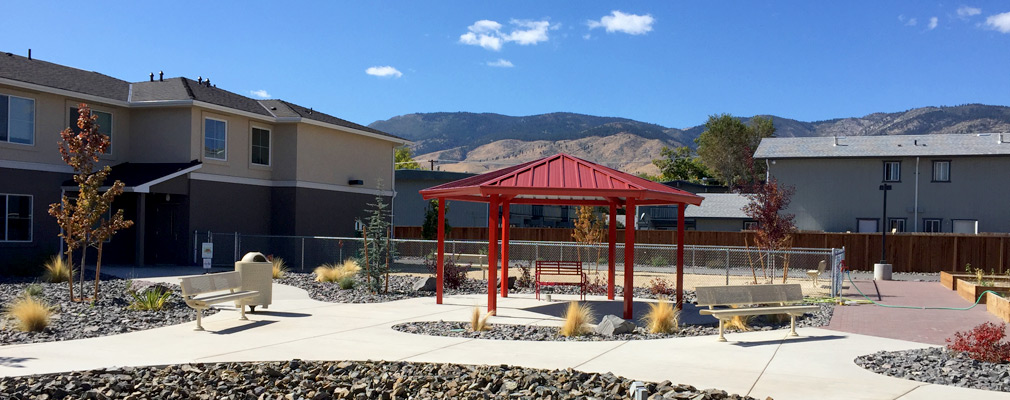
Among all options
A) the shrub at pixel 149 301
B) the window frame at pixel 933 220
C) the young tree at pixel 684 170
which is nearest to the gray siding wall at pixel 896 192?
the window frame at pixel 933 220

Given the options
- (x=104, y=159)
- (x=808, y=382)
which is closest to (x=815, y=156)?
(x=104, y=159)

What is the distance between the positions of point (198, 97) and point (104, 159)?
12.4ft

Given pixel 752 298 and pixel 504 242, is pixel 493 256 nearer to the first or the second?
pixel 504 242

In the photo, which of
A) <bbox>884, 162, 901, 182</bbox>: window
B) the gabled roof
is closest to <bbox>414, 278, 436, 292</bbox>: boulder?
the gabled roof

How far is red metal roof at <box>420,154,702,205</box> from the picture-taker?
1452 centimetres

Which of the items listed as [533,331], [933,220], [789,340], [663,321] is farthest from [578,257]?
[933,220]

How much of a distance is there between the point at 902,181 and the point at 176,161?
36.0m

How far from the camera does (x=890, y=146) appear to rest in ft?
146

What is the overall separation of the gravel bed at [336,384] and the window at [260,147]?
21823mm

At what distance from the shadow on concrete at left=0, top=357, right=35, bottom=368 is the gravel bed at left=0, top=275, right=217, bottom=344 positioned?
162 centimetres

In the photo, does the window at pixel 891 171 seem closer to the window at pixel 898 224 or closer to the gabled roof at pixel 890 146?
the gabled roof at pixel 890 146

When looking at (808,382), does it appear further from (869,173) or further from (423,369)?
(869,173)

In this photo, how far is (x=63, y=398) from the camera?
26.5 ft

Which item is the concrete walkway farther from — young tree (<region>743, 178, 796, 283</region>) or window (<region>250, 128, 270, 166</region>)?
window (<region>250, 128, 270, 166</region>)
